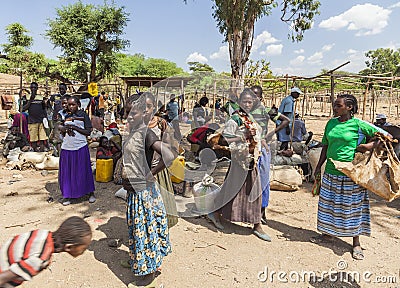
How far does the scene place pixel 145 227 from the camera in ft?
7.92

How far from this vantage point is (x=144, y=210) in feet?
7.88

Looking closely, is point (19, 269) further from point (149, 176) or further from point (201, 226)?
point (201, 226)

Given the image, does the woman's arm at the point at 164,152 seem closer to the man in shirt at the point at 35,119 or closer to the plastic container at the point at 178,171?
the plastic container at the point at 178,171

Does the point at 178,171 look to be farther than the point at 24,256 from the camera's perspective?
Yes

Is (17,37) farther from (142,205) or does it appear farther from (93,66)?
(142,205)

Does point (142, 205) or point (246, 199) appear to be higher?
point (142, 205)

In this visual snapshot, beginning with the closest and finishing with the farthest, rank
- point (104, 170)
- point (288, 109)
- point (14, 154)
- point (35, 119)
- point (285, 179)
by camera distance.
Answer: point (285, 179) < point (104, 170) < point (288, 109) < point (14, 154) < point (35, 119)

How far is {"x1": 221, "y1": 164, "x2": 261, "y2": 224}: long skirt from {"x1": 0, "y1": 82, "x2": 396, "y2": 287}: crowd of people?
0.04ft

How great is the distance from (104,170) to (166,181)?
2.41 m

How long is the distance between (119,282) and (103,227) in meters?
1.16

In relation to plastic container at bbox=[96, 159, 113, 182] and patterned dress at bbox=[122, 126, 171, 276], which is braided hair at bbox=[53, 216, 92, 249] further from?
plastic container at bbox=[96, 159, 113, 182]

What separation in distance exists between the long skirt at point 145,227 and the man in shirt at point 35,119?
5.33m

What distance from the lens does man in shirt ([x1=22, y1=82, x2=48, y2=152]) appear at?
6.54 m

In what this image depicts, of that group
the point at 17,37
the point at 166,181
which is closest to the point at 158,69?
the point at 17,37
